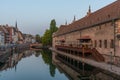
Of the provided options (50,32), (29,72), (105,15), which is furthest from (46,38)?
(29,72)

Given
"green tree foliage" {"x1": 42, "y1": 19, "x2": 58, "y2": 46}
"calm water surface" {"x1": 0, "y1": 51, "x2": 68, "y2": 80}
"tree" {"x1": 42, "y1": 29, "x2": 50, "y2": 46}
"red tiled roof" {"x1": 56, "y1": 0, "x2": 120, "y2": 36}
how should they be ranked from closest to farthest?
"calm water surface" {"x1": 0, "y1": 51, "x2": 68, "y2": 80} → "red tiled roof" {"x1": 56, "y1": 0, "x2": 120, "y2": 36} → "green tree foliage" {"x1": 42, "y1": 19, "x2": 58, "y2": 46} → "tree" {"x1": 42, "y1": 29, "x2": 50, "y2": 46}

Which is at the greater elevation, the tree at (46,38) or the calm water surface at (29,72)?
the tree at (46,38)

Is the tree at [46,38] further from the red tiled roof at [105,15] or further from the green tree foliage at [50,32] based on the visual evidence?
the red tiled roof at [105,15]

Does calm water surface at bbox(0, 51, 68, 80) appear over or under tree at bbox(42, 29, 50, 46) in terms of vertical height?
under

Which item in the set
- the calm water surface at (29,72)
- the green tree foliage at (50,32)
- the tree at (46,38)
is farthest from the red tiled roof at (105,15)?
the tree at (46,38)

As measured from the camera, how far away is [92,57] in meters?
35.0

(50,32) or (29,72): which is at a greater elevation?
(50,32)

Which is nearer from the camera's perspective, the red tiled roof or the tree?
the red tiled roof

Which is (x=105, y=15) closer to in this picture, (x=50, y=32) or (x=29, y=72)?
(x=29, y=72)

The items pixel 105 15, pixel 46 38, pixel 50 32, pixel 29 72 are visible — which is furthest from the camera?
pixel 46 38

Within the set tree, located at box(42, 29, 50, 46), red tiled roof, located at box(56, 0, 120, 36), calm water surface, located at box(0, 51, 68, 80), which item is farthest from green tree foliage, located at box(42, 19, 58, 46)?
calm water surface, located at box(0, 51, 68, 80)

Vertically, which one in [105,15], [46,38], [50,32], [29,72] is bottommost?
[29,72]

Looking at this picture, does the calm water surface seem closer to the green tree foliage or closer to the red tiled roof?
the red tiled roof

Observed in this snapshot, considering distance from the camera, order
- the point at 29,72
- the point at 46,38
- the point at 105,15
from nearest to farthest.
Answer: the point at 29,72 < the point at 105,15 < the point at 46,38
